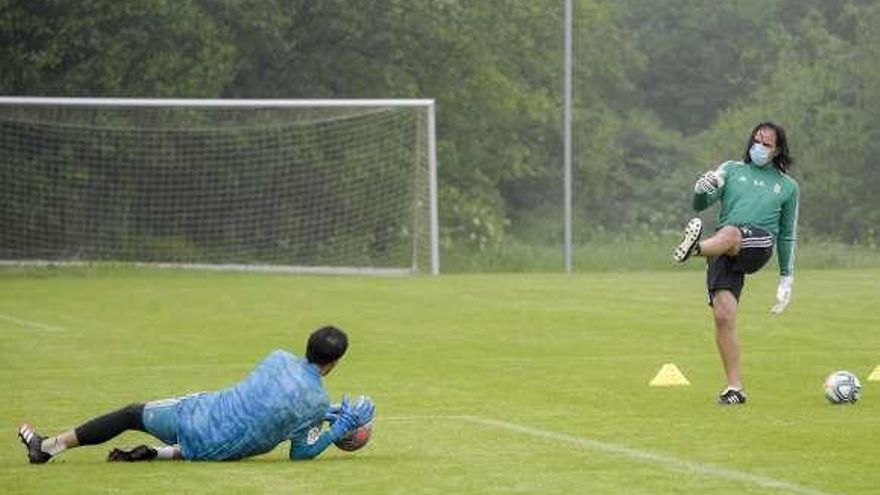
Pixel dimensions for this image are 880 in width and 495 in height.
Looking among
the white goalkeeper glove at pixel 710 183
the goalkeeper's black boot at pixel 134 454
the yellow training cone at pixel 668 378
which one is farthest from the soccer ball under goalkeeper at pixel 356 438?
the yellow training cone at pixel 668 378

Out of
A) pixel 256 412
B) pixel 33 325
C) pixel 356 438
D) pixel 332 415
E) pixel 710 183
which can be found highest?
pixel 710 183

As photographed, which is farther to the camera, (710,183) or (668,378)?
(668,378)

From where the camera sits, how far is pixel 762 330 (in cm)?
2391

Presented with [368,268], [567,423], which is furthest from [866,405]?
[368,268]

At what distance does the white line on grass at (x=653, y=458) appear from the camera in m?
10.9

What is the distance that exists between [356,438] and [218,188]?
30.1 metres

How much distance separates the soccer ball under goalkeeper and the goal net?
87.2 feet

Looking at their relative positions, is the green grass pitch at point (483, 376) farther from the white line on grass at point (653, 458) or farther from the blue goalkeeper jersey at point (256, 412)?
the blue goalkeeper jersey at point (256, 412)

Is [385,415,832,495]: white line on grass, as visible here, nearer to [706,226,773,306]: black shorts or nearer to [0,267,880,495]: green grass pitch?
[0,267,880,495]: green grass pitch

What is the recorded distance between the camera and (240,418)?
11891mm

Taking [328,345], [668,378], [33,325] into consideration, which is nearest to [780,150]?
[668,378]

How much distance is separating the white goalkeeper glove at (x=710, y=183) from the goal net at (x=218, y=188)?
23.4 metres

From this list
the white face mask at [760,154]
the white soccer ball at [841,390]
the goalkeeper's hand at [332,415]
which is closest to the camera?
the goalkeeper's hand at [332,415]

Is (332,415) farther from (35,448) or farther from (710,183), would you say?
(710,183)
